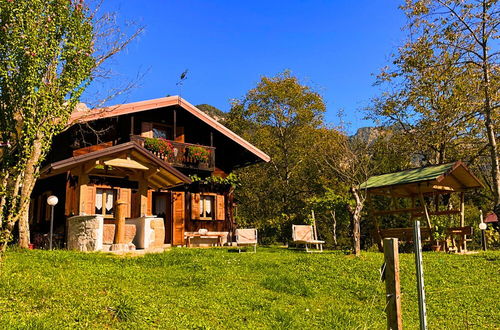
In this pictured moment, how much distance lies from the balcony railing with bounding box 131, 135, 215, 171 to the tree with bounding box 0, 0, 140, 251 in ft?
18.2

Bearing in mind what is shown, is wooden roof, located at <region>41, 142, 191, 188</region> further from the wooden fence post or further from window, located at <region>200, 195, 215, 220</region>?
→ the wooden fence post

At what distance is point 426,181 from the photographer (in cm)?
1453

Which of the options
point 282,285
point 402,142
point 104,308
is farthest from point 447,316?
point 402,142

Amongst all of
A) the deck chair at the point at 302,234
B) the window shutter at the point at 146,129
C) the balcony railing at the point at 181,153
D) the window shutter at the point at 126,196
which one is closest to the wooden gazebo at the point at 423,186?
the deck chair at the point at 302,234

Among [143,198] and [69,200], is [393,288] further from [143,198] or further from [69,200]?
[69,200]

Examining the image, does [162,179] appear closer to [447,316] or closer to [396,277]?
[447,316]

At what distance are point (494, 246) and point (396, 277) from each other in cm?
1631

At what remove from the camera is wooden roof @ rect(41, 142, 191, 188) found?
41.6 ft

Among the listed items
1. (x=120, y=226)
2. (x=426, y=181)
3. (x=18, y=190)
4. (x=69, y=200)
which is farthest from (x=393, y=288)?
(x=69, y=200)

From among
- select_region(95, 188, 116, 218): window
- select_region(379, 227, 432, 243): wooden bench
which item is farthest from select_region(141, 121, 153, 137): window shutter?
select_region(379, 227, 432, 243): wooden bench

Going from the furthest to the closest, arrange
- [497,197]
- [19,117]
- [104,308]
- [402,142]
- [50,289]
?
[402,142]
[497,197]
[19,117]
[50,289]
[104,308]

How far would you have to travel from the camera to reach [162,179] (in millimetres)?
15602

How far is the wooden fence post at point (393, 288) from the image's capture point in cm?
472

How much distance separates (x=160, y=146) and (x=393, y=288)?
14720mm
